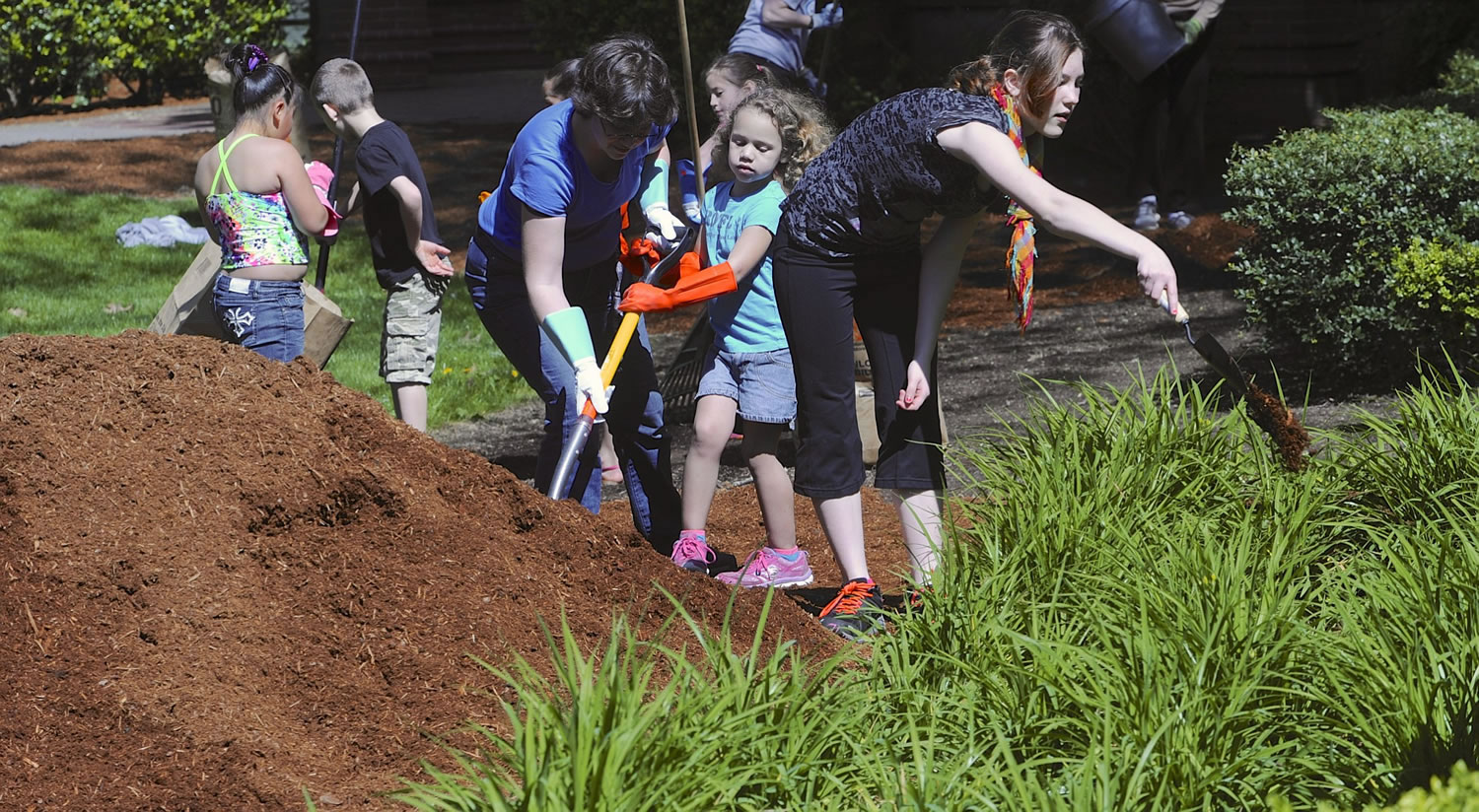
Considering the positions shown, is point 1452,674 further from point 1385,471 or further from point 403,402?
point 403,402

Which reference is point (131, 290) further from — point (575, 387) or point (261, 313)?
point (575, 387)

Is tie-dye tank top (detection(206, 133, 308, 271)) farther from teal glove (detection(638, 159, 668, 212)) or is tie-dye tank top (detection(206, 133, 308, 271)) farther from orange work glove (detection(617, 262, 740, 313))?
orange work glove (detection(617, 262, 740, 313))

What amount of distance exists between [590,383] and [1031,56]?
133 cm

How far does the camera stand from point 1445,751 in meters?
2.48

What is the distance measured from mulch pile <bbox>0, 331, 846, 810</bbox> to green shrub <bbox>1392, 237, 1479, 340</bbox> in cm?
317

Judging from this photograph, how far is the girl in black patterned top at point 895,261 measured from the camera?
3498 millimetres

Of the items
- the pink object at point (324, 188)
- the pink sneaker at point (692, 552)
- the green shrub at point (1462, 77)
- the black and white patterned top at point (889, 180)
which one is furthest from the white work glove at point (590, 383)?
the green shrub at point (1462, 77)

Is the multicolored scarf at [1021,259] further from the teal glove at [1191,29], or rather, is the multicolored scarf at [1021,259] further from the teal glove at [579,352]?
the teal glove at [1191,29]

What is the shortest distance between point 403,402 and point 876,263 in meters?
2.30

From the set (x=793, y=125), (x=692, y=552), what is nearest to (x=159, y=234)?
(x=692, y=552)

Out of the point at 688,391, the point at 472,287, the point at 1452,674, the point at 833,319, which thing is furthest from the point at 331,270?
the point at 1452,674

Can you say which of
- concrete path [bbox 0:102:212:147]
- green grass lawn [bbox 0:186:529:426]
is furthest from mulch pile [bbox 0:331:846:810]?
concrete path [bbox 0:102:212:147]

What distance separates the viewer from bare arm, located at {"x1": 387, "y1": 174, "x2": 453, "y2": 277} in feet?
16.5

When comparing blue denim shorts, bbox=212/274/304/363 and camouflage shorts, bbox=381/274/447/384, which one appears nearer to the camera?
blue denim shorts, bbox=212/274/304/363
